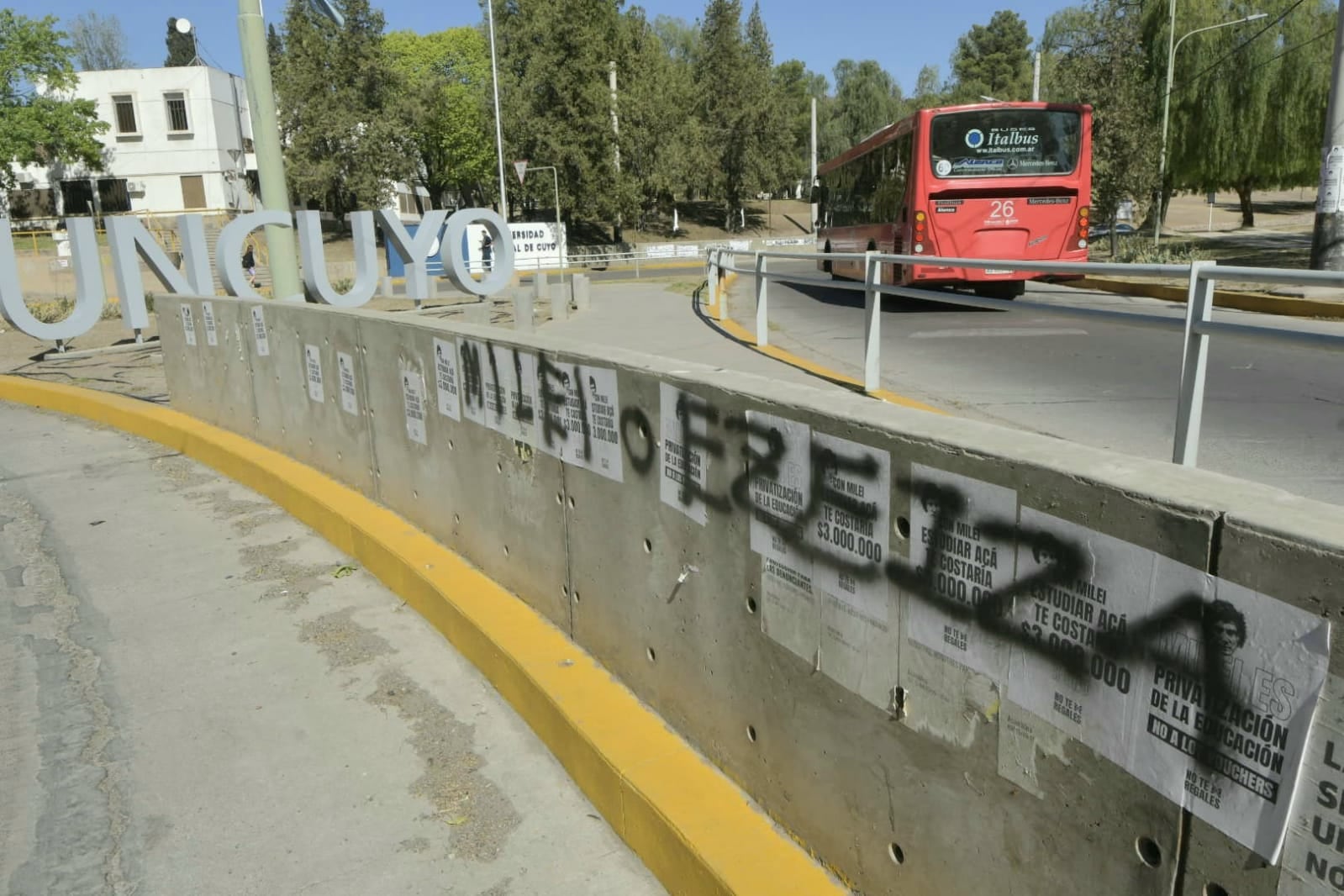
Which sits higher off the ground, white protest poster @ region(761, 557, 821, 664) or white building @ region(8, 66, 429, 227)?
white building @ region(8, 66, 429, 227)

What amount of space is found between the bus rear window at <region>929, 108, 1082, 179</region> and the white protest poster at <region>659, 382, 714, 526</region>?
13798 mm

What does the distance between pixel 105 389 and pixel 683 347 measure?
7.27 meters

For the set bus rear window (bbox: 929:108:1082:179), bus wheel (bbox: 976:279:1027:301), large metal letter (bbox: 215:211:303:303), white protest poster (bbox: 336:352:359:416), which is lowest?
bus wheel (bbox: 976:279:1027:301)

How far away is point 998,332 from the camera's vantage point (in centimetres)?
1253

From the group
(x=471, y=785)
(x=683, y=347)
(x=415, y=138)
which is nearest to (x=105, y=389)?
(x=683, y=347)

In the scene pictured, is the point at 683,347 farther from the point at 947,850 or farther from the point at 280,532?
the point at 947,850

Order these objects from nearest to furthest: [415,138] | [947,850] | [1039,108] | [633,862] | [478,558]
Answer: [947,850] → [633,862] → [478,558] → [1039,108] → [415,138]

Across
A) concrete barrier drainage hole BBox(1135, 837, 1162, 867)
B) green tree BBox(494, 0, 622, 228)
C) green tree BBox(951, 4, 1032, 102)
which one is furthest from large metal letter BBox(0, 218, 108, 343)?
green tree BBox(951, 4, 1032, 102)

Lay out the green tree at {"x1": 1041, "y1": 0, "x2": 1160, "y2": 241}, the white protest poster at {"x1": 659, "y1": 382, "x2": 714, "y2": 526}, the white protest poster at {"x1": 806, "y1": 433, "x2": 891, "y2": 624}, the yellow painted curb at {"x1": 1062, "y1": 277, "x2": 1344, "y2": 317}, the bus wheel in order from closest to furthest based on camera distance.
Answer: the white protest poster at {"x1": 806, "y1": 433, "x2": 891, "y2": 624} < the white protest poster at {"x1": 659, "y1": 382, "x2": 714, "y2": 526} < the yellow painted curb at {"x1": 1062, "y1": 277, "x2": 1344, "y2": 317} < the bus wheel < the green tree at {"x1": 1041, "y1": 0, "x2": 1160, "y2": 241}

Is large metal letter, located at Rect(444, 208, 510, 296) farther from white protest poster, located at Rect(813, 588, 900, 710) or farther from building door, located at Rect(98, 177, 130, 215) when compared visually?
building door, located at Rect(98, 177, 130, 215)

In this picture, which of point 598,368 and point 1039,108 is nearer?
point 598,368

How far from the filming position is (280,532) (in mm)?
6809

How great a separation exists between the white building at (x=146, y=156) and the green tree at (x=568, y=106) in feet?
55.0

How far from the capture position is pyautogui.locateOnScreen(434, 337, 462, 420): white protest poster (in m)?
4.95
